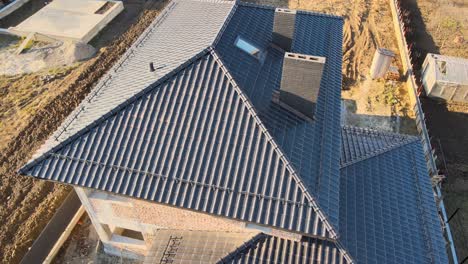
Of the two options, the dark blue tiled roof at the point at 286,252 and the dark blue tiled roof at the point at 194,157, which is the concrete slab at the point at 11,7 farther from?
the dark blue tiled roof at the point at 286,252

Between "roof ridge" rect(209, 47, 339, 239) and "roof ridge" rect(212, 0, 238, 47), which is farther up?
"roof ridge" rect(212, 0, 238, 47)

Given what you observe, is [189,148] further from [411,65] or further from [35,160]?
[411,65]

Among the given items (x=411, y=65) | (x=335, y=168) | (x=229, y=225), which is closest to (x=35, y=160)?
(x=229, y=225)

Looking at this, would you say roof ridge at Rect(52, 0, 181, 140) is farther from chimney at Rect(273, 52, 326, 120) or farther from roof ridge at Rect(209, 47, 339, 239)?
chimney at Rect(273, 52, 326, 120)

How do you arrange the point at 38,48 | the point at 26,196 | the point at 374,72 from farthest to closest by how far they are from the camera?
the point at 38,48, the point at 374,72, the point at 26,196

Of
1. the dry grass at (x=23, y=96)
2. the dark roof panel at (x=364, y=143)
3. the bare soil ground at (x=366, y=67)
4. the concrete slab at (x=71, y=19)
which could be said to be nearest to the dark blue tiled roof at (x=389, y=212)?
the dark roof panel at (x=364, y=143)

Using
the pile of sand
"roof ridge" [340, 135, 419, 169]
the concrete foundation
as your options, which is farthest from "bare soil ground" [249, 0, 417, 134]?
the pile of sand

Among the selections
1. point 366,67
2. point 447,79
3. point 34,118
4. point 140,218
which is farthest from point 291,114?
point 34,118
